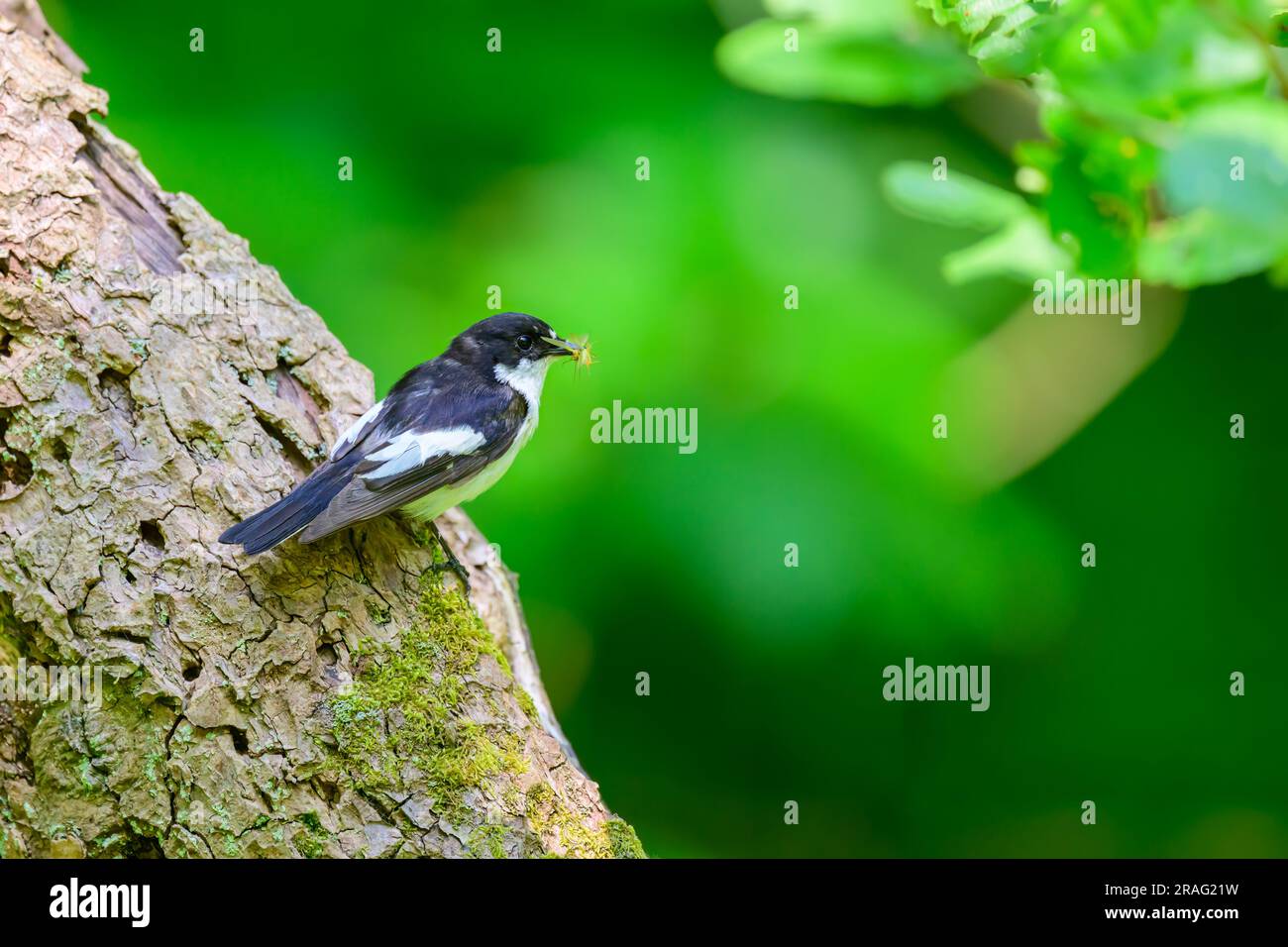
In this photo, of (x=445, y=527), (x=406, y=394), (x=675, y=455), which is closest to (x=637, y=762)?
(x=675, y=455)

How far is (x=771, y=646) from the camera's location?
13.9 feet

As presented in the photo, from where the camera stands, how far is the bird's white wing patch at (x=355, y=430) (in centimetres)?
296

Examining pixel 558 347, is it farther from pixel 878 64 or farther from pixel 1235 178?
pixel 1235 178

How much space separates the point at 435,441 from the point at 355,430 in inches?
8.5

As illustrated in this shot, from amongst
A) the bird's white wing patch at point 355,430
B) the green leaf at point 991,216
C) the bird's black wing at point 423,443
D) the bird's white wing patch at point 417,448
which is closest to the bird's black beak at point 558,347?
the bird's black wing at point 423,443

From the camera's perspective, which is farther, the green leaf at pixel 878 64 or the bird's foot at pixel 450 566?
the bird's foot at pixel 450 566

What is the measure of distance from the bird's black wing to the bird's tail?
0.03 metres

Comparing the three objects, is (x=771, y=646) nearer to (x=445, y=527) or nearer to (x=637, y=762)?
(x=637, y=762)

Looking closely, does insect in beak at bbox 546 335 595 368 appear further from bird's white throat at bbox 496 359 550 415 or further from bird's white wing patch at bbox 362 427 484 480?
bird's white wing patch at bbox 362 427 484 480

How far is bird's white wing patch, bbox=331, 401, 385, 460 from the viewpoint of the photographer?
296 centimetres

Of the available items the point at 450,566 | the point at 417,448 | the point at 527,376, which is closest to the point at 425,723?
the point at 450,566

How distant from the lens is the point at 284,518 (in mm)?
2613

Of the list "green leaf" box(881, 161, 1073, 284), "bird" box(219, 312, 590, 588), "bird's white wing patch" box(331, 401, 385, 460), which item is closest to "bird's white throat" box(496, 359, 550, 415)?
"bird" box(219, 312, 590, 588)

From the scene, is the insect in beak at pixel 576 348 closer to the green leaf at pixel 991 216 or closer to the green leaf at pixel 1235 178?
the green leaf at pixel 991 216
